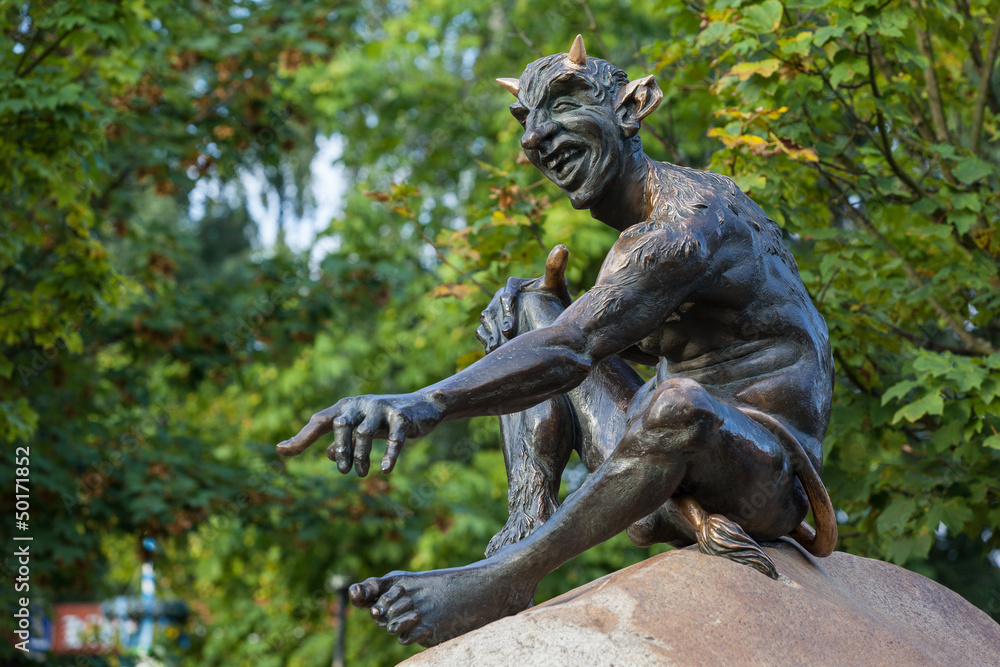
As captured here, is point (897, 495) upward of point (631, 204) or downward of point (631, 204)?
downward

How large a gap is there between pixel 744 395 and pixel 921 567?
5.60m

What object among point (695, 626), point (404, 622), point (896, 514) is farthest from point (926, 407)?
point (404, 622)

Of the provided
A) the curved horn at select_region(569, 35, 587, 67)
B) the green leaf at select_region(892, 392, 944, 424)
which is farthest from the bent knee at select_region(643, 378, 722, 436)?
the green leaf at select_region(892, 392, 944, 424)

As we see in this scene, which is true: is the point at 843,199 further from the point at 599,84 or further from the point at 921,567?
the point at 921,567

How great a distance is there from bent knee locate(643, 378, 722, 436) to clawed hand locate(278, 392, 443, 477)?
21.8 inches

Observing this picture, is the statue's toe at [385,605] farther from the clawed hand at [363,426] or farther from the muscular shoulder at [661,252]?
the muscular shoulder at [661,252]

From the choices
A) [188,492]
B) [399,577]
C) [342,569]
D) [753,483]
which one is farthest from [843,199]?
[342,569]

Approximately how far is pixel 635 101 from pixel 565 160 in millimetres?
266

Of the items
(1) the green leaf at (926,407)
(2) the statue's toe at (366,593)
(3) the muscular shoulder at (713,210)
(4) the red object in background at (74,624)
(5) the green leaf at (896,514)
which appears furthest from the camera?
(4) the red object in background at (74,624)

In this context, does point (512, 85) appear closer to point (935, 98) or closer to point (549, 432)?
point (549, 432)

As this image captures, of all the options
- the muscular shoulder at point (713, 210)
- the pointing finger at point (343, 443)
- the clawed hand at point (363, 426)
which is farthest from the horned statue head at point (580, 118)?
the pointing finger at point (343, 443)

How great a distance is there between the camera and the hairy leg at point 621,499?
2.73 m

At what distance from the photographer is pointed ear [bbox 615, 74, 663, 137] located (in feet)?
10.4

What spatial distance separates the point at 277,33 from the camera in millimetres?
8789
